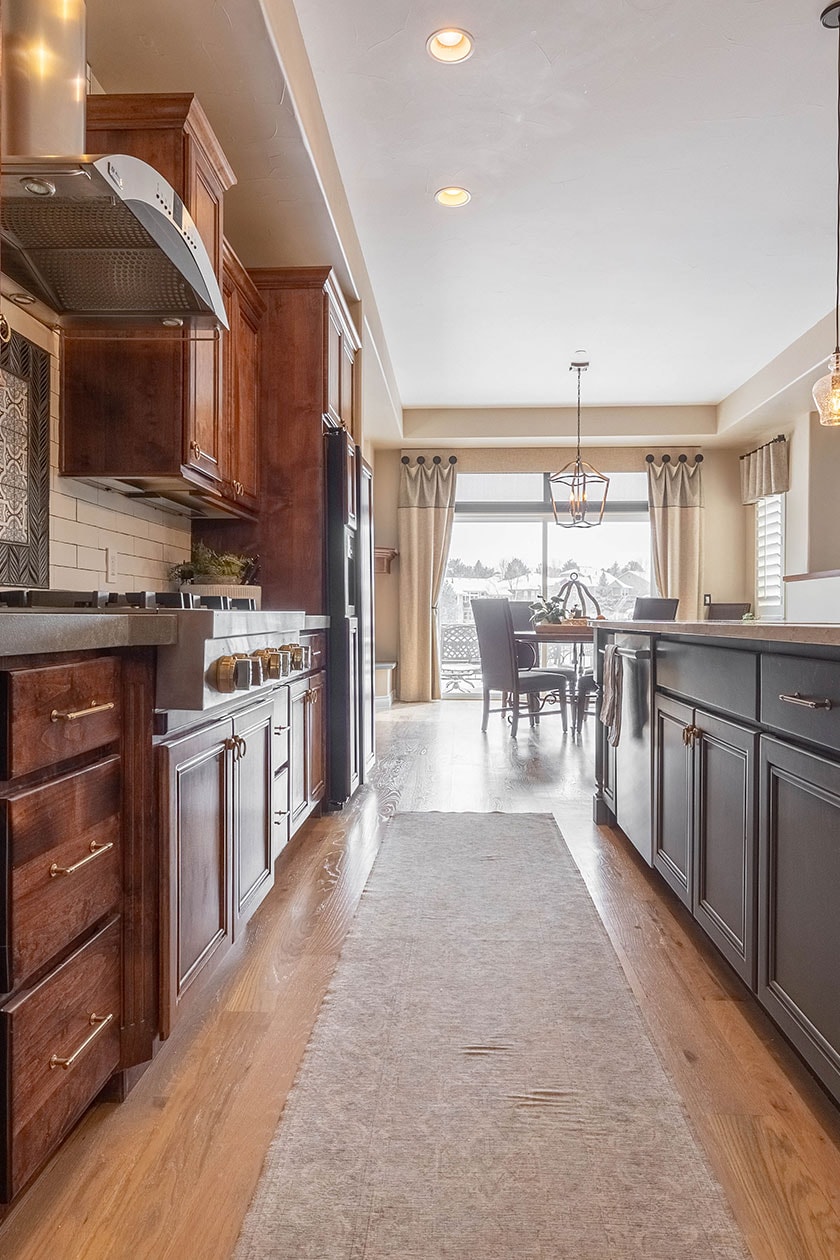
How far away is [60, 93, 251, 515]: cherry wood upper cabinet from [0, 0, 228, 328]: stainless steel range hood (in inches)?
11.0

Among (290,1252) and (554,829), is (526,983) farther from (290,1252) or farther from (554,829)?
Result: (554,829)

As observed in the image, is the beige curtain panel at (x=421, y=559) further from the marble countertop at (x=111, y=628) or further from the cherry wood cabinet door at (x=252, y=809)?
the marble countertop at (x=111, y=628)

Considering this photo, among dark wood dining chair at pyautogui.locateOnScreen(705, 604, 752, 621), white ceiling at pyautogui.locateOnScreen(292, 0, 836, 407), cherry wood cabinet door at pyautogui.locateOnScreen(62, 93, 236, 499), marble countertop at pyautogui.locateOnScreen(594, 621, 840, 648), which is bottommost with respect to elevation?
marble countertop at pyautogui.locateOnScreen(594, 621, 840, 648)

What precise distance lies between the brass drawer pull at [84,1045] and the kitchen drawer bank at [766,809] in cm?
117

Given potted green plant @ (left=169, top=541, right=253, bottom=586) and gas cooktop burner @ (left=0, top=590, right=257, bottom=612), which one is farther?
potted green plant @ (left=169, top=541, right=253, bottom=586)

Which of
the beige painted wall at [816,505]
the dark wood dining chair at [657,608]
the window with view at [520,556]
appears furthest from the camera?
the window with view at [520,556]

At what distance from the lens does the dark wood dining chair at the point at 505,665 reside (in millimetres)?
5535

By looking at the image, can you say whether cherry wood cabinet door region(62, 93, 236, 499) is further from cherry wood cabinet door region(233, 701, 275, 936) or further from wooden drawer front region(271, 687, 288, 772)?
cherry wood cabinet door region(233, 701, 275, 936)

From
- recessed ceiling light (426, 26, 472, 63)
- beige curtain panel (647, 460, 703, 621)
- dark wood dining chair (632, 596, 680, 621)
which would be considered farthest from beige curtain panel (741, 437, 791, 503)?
recessed ceiling light (426, 26, 472, 63)

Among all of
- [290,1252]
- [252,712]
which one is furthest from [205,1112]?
[252,712]

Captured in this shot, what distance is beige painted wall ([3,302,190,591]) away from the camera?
219cm

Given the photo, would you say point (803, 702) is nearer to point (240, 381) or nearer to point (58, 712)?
point (58, 712)

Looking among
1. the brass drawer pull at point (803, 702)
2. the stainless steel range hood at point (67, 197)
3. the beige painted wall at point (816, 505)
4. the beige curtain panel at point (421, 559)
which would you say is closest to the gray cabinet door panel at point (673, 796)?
the brass drawer pull at point (803, 702)

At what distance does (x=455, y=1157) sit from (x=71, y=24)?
2.39m
